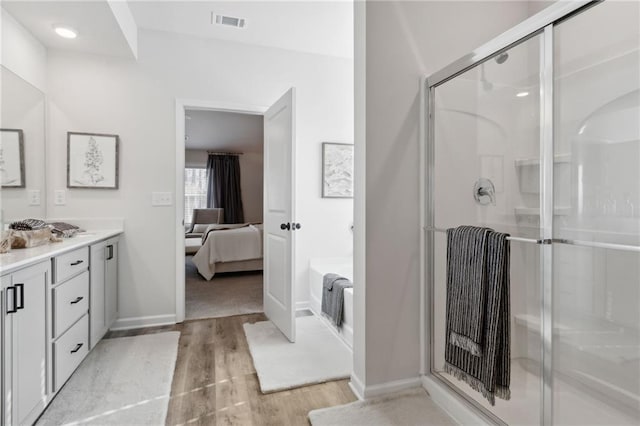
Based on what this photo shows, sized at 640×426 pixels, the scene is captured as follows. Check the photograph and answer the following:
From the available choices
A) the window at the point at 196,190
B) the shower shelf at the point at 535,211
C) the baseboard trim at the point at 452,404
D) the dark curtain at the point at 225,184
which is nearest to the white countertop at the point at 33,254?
the baseboard trim at the point at 452,404

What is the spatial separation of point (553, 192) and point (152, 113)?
10.1 ft

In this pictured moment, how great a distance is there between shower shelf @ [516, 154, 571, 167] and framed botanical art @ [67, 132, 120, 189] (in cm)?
309

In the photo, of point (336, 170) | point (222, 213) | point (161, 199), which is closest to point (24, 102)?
point (161, 199)

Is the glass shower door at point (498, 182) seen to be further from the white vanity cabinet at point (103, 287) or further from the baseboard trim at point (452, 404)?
the white vanity cabinet at point (103, 287)

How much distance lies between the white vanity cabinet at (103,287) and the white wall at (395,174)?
6.13ft

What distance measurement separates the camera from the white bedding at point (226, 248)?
4740 mm

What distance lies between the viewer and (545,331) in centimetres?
137

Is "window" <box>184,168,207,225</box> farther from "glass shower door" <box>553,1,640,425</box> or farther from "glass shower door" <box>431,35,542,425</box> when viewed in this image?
"glass shower door" <box>553,1,640,425</box>

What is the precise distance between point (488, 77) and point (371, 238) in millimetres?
1077

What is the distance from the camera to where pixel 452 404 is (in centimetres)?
173

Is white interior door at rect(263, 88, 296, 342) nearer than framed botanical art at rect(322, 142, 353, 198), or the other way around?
white interior door at rect(263, 88, 296, 342)

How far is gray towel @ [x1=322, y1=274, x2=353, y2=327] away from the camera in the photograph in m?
2.68

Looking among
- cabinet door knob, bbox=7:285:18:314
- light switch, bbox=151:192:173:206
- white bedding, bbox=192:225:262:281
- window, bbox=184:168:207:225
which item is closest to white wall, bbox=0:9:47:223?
light switch, bbox=151:192:173:206

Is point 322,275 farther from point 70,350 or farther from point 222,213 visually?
point 222,213
